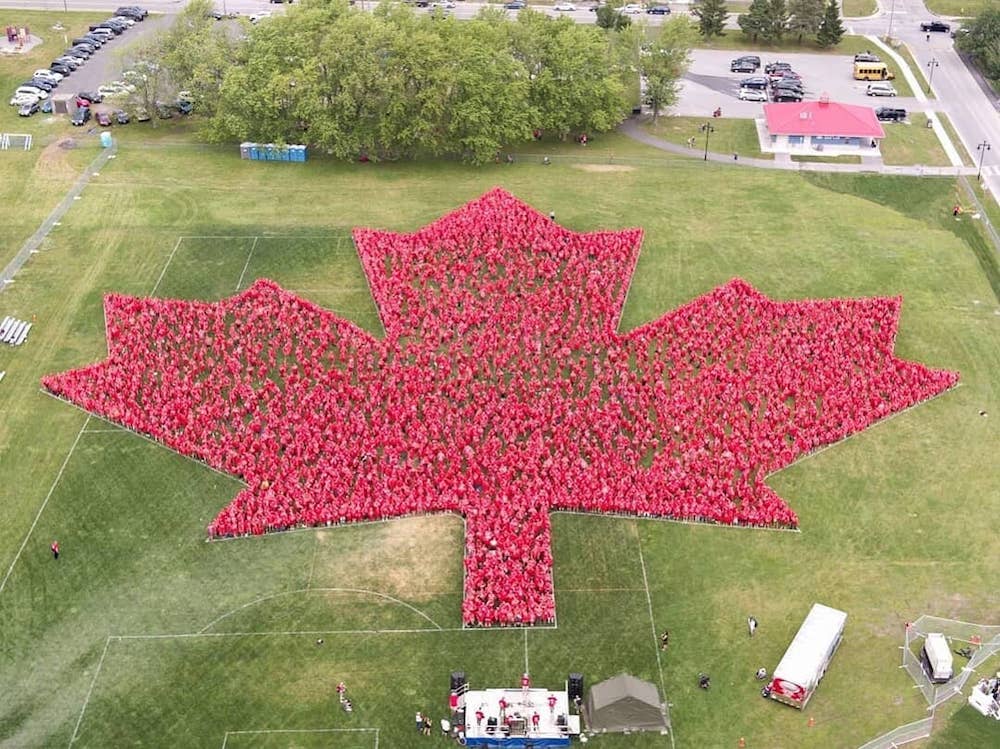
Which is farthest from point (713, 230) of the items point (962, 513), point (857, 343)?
point (962, 513)

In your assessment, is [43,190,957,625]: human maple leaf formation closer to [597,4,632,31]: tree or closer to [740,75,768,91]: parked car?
[740,75,768,91]: parked car

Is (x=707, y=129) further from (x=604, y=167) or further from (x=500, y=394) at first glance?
(x=500, y=394)

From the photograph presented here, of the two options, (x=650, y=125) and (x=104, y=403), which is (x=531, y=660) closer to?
(x=104, y=403)

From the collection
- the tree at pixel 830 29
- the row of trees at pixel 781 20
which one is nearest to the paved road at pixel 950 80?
the tree at pixel 830 29

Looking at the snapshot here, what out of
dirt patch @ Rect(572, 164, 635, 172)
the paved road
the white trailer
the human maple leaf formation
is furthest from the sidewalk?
the white trailer

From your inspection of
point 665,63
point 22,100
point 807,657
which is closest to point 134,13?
point 22,100

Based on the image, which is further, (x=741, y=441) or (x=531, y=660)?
(x=741, y=441)

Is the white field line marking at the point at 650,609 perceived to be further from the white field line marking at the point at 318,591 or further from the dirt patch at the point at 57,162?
the dirt patch at the point at 57,162
